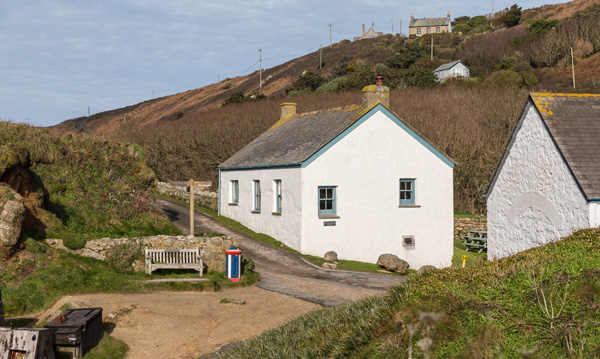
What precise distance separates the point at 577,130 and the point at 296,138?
1441 cm

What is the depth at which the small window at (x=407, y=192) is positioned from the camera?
25984 mm

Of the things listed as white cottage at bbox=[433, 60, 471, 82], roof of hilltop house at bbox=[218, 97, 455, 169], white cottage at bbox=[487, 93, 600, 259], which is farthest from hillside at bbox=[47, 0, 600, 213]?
white cottage at bbox=[487, 93, 600, 259]

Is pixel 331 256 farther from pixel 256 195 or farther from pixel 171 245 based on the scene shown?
pixel 171 245

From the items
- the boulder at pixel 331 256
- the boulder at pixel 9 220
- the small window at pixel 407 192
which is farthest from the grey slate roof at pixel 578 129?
the boulder at pixel 9 220

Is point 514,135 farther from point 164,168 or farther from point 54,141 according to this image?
point 164,168

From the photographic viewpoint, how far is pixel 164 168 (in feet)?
163

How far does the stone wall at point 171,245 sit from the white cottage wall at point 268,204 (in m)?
6.70

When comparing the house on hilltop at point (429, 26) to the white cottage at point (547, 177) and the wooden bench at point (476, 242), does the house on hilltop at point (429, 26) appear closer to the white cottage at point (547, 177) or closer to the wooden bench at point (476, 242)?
the wooden bench at point (476, 242)

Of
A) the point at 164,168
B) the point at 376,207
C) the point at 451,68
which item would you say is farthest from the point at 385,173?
the point at 451,68

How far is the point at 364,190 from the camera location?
2509 cm

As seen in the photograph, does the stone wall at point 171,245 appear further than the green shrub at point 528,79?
No

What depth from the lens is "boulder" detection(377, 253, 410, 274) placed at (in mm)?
22828

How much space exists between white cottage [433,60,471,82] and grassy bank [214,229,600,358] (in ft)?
236

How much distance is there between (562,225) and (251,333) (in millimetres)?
9781
